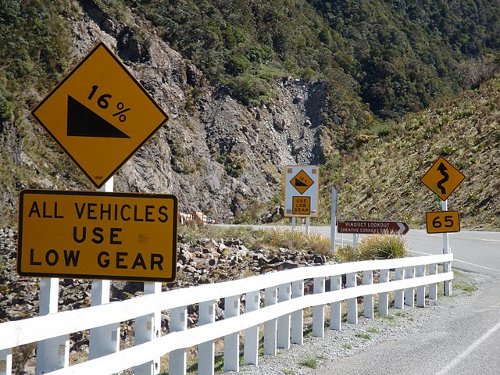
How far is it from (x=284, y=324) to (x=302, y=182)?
10732 mm

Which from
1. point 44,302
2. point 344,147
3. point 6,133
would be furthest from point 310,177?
point 344,147

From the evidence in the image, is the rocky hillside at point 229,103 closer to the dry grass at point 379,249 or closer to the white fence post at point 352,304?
the dry grass at point 379,249

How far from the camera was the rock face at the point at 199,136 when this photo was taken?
1885 inches

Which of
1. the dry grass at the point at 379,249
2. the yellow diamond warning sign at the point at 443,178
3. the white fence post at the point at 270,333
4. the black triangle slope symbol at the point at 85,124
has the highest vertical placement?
the yellow diamond warning sign at the point at 443,178

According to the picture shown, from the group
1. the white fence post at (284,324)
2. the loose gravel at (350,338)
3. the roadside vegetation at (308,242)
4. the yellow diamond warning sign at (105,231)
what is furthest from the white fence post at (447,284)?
the yellow diamond warning sign at (105,231)

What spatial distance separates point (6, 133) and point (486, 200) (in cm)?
2157

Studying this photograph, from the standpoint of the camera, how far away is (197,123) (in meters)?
52.6

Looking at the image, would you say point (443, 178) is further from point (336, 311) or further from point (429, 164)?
point (429, 164)

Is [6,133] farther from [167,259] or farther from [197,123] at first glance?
[167,259]

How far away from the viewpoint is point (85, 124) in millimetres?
6609

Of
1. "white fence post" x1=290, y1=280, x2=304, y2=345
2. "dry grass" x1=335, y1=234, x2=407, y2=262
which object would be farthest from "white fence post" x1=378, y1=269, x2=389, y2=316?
"dry grass" x1=335, y1=234, x2=407, y2=262

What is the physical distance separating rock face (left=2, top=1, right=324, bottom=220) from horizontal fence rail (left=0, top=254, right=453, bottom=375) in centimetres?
3237

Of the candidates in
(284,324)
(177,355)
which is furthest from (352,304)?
(177,355)

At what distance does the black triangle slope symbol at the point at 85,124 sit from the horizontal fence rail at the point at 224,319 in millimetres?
1292
